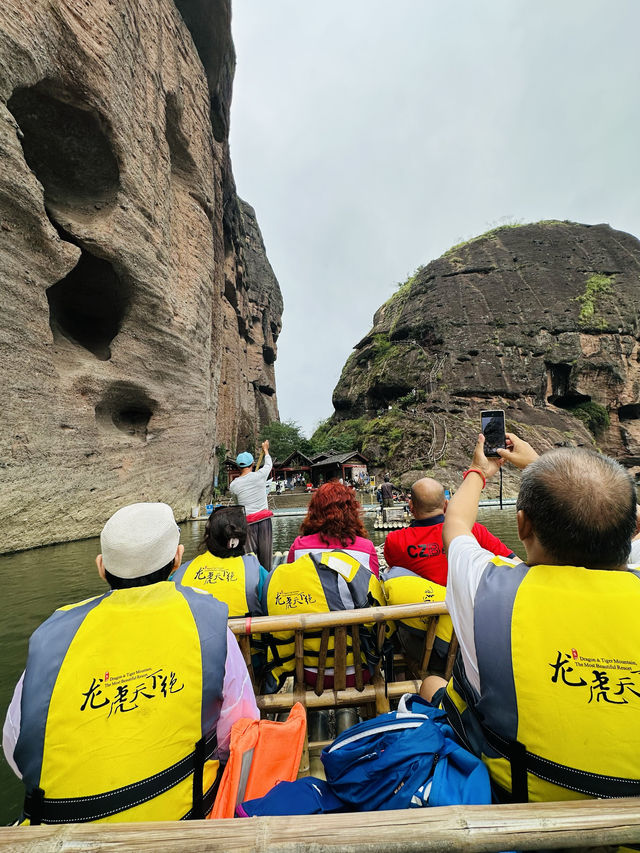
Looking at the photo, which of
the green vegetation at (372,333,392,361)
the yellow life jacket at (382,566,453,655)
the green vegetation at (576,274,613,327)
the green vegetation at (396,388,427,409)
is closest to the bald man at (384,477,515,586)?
the yellow life jacket at (382,566,453,655)

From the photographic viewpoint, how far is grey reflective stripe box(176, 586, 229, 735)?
1218mm

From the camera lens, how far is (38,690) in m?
1.07

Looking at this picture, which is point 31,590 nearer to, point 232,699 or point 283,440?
point 232,699

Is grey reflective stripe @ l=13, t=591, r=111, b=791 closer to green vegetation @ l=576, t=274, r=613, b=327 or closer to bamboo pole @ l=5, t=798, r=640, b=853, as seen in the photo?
bamboo pole @ l=5, t=798, r=640, b=853

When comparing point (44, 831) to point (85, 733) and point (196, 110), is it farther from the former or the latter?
point (196, 110)

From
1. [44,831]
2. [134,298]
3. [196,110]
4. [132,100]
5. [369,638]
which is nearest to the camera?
[44,831]

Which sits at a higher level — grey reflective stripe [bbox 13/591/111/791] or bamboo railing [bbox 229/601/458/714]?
grey reflective stripe [bbox 13/591/111/791]

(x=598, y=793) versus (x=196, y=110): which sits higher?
(x=196, y=110)

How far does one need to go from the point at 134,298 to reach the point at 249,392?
21.7 m

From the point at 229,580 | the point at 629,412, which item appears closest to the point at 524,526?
the point at 229,580

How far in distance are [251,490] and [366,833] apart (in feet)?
13.2

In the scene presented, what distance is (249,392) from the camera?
34.2 meters

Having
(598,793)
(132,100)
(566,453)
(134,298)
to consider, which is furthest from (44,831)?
(132,100)

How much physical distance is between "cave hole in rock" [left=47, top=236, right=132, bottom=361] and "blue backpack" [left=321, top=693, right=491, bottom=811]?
1359cm
